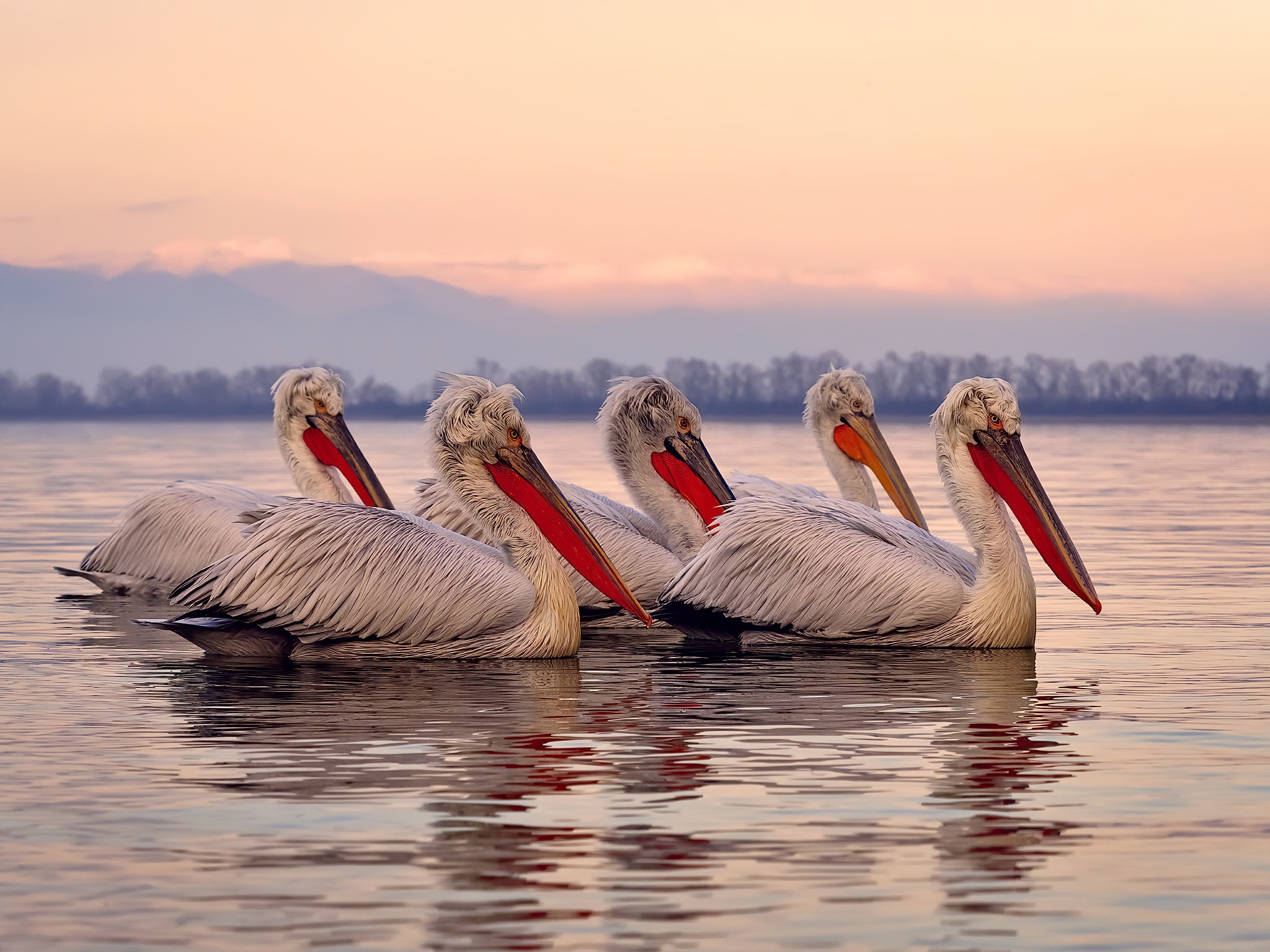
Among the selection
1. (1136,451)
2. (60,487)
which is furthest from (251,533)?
(1136,451)

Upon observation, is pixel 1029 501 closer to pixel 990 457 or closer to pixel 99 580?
pixel 990 457

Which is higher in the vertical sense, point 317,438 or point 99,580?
point 317,438

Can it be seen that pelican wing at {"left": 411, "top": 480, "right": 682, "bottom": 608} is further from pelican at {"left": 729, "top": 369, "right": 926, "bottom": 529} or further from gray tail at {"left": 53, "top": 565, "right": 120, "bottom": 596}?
gray tail at {"left": 53, "top": 565, "right": 120, "bottom": 596}

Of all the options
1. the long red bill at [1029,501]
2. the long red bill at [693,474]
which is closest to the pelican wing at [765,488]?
the long red bill at [693,474]

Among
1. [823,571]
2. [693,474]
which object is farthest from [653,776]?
[693,474]

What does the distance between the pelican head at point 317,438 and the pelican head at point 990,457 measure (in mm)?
3329

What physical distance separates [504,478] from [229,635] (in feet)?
4.42

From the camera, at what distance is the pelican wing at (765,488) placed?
30.4ft

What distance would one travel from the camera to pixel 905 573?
846 cm

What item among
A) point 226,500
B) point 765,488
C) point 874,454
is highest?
point 874,454

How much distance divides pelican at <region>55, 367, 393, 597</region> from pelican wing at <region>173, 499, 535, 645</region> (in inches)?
104

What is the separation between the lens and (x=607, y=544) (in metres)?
9.55

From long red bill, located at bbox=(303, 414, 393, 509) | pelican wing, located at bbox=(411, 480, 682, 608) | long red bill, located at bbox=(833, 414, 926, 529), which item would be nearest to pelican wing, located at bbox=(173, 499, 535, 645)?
pelican wing, located at bbox=(411, 480, 682, 608)

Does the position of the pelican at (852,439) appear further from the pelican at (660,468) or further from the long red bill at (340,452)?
Answer: the long red bill at (340,452)
